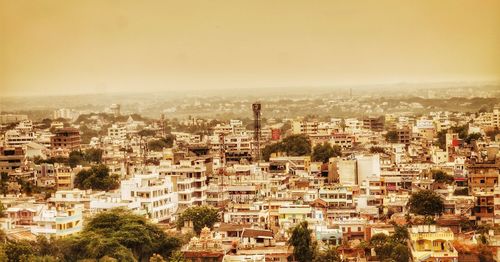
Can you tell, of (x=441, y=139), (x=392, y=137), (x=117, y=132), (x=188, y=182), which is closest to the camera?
(x=188, y=182)

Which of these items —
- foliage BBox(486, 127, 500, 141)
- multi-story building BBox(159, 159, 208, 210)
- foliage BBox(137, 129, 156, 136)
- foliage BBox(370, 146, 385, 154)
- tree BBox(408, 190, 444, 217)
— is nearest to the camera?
tree BBox(408, 190, 444, 217)

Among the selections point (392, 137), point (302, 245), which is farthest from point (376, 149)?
point (302, 245)

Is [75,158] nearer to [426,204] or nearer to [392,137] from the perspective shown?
[392,137]

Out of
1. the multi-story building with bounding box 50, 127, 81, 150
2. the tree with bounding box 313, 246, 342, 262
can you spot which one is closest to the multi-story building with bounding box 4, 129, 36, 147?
the multi-story building with bounding box 50, 127, 81, 150

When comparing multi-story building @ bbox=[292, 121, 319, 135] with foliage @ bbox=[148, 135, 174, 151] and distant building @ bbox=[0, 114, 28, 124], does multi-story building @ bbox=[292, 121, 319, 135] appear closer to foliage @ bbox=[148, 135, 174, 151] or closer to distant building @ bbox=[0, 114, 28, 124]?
foliage @ bbox=[148, 135, 174, 151]

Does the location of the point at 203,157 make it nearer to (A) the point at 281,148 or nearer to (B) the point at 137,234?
(A) the point at 281,148

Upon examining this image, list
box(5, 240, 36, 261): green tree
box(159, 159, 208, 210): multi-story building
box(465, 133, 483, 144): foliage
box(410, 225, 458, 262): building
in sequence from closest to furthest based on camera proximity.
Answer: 1. box(410, 225, 458, 262): building
2. box(5, 240, 36, 261): green tree
3. box(159, 159, 208, 210): multi-story building
4. box(465, 133, 483, 144): foliage

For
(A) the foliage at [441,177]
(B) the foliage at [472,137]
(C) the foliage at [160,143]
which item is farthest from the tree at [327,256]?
(C) the foliage at [160,143]
